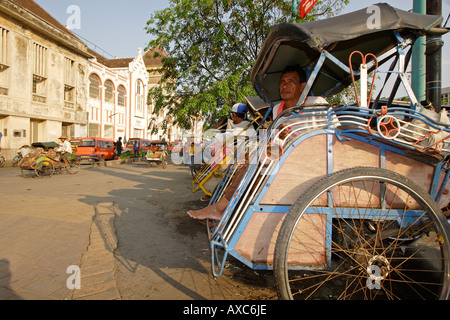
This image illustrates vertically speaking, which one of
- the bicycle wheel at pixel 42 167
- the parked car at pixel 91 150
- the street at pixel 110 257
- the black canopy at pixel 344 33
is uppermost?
the black canopy at pixel 344 33

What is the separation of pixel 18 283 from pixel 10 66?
60.4 ft

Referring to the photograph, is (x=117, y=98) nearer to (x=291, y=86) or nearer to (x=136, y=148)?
(x=136, y=148)

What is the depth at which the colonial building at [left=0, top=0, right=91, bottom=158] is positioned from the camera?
1567 cm

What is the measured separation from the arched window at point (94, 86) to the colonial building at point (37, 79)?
7.92 feet

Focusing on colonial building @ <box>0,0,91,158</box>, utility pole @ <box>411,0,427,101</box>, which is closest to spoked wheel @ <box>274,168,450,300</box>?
utility pole @ <box>411,0,427,101</box>

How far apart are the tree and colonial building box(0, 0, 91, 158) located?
9634 millimetres

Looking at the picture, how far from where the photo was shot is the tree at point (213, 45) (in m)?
10.4

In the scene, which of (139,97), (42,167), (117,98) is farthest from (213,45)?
(139,97)

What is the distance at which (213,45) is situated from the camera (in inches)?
460

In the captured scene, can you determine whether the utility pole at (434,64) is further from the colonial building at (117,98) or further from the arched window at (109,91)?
the arched window at (109,91)

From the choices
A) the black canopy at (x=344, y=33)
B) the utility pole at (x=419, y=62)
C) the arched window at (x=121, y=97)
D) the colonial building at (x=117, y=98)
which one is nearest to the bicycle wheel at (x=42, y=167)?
the black canopy at (x=344, y=33)

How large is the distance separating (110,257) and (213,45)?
10675mm

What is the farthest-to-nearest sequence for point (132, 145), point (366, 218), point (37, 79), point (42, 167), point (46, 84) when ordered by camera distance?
point (132, 145) < point (46, 84) < point (37, 79) < point (42, 167) < point (366, 218)

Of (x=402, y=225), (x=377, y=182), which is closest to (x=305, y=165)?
(x=377, y=182)
